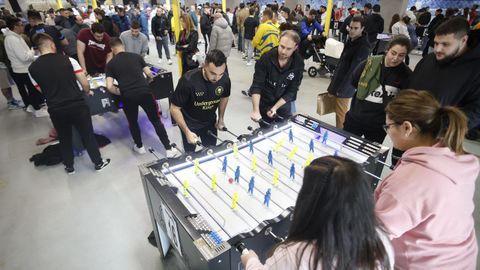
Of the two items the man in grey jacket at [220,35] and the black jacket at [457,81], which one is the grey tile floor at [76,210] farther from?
the man in grey jacket at [220,35]

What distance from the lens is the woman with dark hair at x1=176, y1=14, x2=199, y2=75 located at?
4857mm

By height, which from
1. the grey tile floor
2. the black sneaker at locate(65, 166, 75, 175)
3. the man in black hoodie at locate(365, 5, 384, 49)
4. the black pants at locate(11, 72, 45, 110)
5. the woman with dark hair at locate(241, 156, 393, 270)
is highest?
the man in black hoodie at locate(365, 5, 384, 49)

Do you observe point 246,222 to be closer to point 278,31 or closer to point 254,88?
point 254,88

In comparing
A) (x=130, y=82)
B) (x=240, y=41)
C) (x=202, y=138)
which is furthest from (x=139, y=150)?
(x=240, y=41)

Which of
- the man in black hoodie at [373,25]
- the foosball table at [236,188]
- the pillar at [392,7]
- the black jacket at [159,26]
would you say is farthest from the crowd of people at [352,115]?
the pillar at [392,7]

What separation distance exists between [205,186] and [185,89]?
0.96 metres

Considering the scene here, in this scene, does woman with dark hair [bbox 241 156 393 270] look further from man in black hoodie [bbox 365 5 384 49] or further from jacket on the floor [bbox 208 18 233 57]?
man in black hoodie [bbox 365 5 384 49]

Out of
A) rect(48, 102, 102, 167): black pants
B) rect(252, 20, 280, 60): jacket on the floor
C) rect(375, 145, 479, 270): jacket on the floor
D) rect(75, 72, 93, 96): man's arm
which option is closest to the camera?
rect(375, 145, 479, 270): jacket on the floor

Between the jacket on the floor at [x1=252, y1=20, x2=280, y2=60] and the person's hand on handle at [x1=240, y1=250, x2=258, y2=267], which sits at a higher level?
the jacket on the floor at [x1=252, y1=20, x2=280, y2=60]

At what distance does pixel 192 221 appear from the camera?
4.44 feet

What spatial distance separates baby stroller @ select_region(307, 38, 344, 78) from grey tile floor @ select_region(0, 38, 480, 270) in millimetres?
2953

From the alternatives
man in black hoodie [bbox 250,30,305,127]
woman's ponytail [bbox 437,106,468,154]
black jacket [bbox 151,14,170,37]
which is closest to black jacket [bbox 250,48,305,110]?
man in black hoodie [bbox 250,30,305,127]

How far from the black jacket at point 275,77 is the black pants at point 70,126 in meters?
1.93

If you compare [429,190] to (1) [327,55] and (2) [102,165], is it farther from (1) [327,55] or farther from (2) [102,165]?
(1) [327,55]
